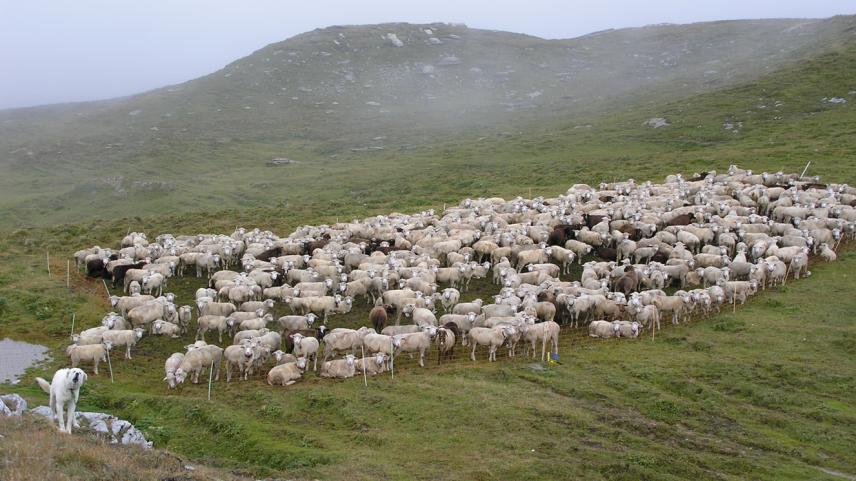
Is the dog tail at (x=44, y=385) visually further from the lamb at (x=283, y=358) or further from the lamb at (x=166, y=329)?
the lamb at (x=166, y=329)

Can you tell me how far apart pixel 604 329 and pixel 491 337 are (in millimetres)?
3816

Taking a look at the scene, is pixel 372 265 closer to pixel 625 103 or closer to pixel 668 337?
pixel 668 337

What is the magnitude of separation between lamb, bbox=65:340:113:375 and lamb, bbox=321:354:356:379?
6125 mm

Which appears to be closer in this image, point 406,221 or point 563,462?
point 563,462

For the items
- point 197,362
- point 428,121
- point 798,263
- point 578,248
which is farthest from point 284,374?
point 428,121

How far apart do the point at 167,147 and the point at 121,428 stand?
66.0 metres

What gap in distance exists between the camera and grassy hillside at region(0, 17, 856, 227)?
162 feet

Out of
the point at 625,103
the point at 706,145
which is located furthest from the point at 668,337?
the point at 625,103

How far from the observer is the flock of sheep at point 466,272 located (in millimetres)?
17484

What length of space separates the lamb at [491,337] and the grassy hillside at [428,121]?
24.2 m

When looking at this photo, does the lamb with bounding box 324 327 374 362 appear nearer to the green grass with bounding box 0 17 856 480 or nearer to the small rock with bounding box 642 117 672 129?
the green grass with bounding box 0 17 856 480

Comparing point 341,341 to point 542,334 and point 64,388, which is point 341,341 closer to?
point 542,334

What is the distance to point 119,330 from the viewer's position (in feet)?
59.4

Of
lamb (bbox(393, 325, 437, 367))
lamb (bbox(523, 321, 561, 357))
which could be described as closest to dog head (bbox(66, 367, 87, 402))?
lamb (bbox(393, 325, 437, 367))
